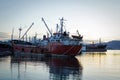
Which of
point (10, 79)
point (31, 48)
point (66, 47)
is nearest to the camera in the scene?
point (10, 79)

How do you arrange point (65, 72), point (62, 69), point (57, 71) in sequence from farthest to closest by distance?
point (62, 69) → point (57, 71) → point (65, 72)

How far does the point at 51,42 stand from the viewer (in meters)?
80.2

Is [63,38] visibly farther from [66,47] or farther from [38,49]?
[38,49]

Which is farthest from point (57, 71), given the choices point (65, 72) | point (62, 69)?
point (62, 69)

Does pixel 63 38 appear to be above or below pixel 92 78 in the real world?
above

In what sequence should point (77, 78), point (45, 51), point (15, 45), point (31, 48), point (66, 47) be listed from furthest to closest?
point (15, 45) < point (31, 48) < point (45, 51) < point (66, 47) < point (77, 78)

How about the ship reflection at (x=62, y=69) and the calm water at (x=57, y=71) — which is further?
the ship reflection at (x=62, y=69)

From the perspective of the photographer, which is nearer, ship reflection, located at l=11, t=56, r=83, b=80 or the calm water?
the calm water

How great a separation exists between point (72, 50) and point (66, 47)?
77.9 inches

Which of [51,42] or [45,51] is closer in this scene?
[51,42]

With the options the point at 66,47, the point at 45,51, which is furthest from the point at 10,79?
the point at 45,51

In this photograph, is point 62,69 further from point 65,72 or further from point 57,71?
point 65,72

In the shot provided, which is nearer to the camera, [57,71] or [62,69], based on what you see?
[57,71]

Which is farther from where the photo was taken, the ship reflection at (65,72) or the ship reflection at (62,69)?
the ship reflection at (62,69)
